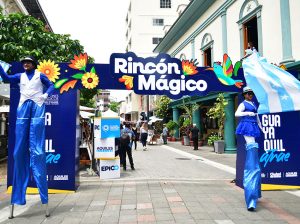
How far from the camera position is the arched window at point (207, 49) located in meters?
18.4

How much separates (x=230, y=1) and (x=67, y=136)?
12462 mm

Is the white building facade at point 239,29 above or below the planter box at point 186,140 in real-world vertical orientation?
above

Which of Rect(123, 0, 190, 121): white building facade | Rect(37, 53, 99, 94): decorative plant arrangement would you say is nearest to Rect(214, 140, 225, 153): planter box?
Rect(37, 53, 99, 94): decorative plant arrangement

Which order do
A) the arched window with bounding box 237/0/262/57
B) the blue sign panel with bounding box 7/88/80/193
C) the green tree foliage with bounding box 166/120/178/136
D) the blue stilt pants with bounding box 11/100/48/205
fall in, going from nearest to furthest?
the blue stilt pants with bounding box 11/100/48/205 → the blue sign panel with bounding box 7/88/80/193 → the arched window with bounding box 237/0/262/57 → the green tree foliage with bounding box 166/120/178/136

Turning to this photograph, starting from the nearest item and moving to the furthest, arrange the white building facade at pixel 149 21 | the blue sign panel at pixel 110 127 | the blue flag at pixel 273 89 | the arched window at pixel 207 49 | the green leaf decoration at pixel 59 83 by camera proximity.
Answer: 1. the blue flag at pixel 273 89
2. the green leaf decoration at pixel 59 83
3. the blue sign panel at pixel 110 127
4. the arched window at pixel 207 49
5. the white building facade at pixel 149 21

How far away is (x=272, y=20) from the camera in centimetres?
1204

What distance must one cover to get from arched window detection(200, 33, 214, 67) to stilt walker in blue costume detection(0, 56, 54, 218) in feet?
49.1

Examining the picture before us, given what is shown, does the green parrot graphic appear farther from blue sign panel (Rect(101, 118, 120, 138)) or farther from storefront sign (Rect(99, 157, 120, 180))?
storefront sign (Rect(99, 157, 120, 180))

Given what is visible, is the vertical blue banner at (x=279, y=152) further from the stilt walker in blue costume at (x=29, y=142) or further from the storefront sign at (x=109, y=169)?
the stilt walker in blue costume at (x=29, y=142)

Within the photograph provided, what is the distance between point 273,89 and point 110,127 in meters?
5.17

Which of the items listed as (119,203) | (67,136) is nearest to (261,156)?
(119,203)

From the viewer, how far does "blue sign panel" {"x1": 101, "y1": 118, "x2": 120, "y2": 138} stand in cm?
838

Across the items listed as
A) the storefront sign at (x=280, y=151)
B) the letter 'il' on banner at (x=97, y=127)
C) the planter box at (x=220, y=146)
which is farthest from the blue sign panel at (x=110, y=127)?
the planter box at (x=220, y=146)

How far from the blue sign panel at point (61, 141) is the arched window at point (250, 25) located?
9.74 metres
